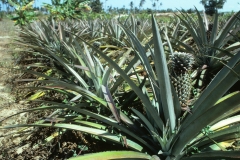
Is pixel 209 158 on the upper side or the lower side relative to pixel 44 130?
upper

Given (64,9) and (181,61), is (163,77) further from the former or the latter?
(64,9)

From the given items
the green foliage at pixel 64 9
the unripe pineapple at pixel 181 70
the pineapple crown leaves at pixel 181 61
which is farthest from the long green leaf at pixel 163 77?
the green foliage at pixel 64 9

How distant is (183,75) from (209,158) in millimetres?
503

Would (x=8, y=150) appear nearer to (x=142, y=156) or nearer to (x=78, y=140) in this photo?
(x=78, y=140)

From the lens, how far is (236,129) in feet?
3.88

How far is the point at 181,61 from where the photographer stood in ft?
4.63

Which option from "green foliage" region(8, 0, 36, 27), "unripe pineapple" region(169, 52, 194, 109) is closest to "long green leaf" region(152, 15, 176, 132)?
"unripe pineapple" region(169, 52, 194, 109)

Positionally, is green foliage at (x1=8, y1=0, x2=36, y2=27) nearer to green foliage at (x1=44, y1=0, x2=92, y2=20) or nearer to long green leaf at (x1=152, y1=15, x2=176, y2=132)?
green foliage at (x1=44, y1=0, x2=92, y2=20)

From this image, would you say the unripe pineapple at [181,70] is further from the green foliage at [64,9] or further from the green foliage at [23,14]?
the green foliage at [23,14]

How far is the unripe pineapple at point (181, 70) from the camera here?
1.41 m

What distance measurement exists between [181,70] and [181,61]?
0.06 meters

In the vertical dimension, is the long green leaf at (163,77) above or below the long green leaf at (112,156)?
above

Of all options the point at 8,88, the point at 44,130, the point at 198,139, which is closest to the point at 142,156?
the point at 198,139

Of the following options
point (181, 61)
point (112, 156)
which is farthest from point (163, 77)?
point (112, 156)
